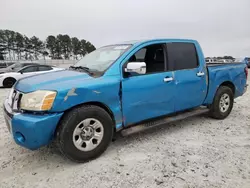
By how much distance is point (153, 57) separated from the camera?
3.90 meters

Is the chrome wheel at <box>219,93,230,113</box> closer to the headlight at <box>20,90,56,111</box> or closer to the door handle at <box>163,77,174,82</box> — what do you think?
the door handle at <box>163,77,174,82</box>

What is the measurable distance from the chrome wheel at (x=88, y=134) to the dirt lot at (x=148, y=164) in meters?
0.26

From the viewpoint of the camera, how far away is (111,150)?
3.26 metres

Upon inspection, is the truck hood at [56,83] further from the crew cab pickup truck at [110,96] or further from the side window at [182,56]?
the side window at [182,56]

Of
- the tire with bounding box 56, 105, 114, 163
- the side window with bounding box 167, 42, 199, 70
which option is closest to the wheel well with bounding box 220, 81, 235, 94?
the side window with bounding box 167, 42, 199, 70

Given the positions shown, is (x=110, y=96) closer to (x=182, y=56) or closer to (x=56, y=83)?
(x=56, y=83)

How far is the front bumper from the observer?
2.47 meters

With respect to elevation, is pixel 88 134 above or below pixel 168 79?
below

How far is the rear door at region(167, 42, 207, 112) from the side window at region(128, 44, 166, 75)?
0.15 metres

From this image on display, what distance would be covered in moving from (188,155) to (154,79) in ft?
4.17

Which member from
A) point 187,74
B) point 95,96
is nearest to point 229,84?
point 187,74

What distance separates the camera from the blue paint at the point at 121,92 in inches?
100

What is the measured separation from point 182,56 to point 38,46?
5374 centimetres

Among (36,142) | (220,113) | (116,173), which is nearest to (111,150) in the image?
(116,173)
